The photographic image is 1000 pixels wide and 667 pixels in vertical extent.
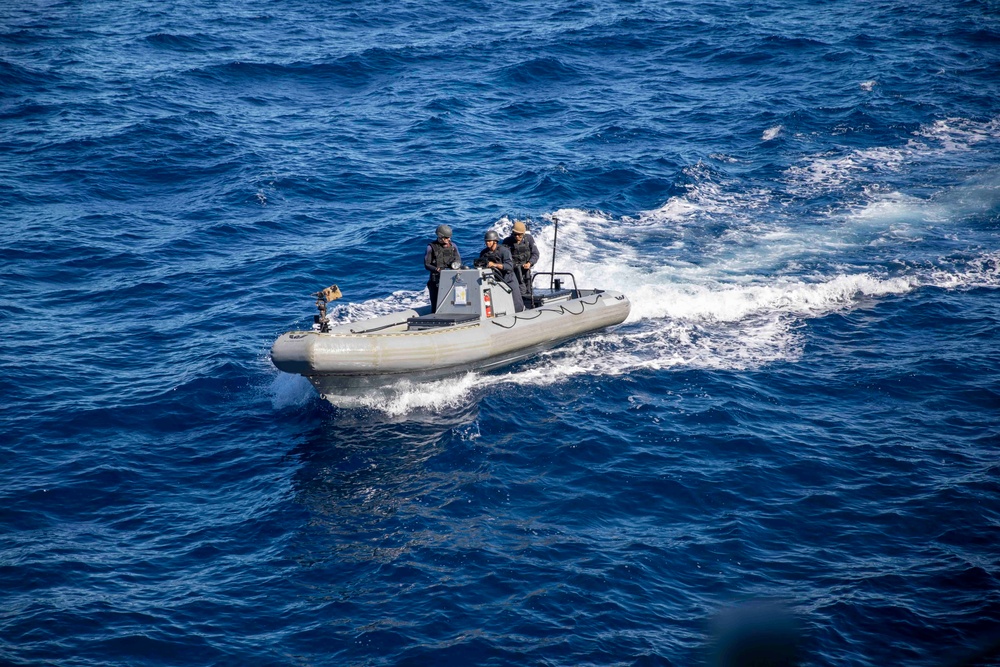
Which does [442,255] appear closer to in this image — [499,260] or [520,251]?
[499,260]

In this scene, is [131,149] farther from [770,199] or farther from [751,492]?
[751,492]

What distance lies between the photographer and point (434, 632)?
11.2 m

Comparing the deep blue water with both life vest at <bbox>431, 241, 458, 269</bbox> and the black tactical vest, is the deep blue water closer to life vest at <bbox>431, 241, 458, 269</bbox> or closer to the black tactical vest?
the black tactical vest

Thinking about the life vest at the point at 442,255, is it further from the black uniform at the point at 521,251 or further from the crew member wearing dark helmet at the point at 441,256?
the black uniform at the point at 521,251

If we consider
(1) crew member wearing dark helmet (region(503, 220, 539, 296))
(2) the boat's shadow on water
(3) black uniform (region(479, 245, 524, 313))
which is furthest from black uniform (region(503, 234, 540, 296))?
(2) the boat's shadow on water

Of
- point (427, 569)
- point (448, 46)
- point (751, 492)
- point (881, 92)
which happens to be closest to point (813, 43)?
point (881, 92)

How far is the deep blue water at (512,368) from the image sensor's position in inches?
462

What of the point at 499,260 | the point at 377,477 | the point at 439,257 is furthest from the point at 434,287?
the point at 377,477

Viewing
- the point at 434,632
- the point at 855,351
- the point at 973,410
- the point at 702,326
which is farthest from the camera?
the point at 702,326

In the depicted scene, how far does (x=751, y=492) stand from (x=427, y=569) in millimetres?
4962

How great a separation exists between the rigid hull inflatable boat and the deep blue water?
452 millimetres

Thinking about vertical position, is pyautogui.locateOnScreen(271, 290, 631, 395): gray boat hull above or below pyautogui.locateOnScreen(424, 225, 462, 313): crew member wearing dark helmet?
below

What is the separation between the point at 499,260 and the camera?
18.5 meters

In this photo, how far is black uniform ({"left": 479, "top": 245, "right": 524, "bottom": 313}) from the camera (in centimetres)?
1841
